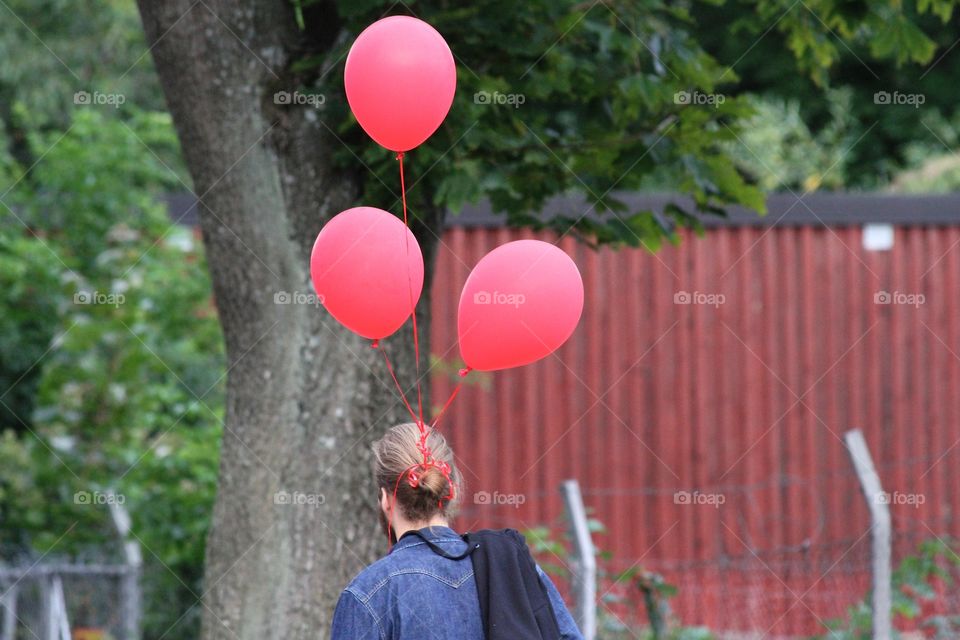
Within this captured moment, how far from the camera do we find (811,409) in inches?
297

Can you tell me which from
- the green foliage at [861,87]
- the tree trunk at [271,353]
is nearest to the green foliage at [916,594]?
the tree trunk at [271,353]

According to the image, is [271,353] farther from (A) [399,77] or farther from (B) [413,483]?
(B) [413,483]

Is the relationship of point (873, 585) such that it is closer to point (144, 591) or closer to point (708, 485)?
point (708, 485)

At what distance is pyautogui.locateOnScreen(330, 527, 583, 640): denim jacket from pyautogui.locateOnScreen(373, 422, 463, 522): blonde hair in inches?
3.2

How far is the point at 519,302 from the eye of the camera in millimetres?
2828

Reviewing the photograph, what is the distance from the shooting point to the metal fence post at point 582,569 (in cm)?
439

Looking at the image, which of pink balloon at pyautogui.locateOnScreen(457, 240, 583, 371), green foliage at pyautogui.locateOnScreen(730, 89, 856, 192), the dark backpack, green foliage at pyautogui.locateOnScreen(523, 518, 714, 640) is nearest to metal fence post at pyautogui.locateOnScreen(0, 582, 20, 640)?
green foliage at pyautogui.locateOnScreen(523, 518, 714, 640)

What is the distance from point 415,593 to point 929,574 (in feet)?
13.1

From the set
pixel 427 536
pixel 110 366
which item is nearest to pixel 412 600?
pixel 427 536

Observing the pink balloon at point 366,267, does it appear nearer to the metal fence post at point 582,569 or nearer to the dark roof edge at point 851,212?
the metal fence post at point 582,569

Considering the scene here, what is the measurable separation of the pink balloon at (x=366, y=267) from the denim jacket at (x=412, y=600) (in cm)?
78

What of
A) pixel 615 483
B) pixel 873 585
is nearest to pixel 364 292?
pixel 873 585

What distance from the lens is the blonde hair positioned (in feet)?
7.85

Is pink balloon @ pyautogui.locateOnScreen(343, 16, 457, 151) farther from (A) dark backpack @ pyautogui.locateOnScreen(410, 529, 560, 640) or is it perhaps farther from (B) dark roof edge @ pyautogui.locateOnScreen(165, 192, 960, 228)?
(B) dark roof edge @ pyautogui.locateOnScreen(165, 192, 960, 228)
